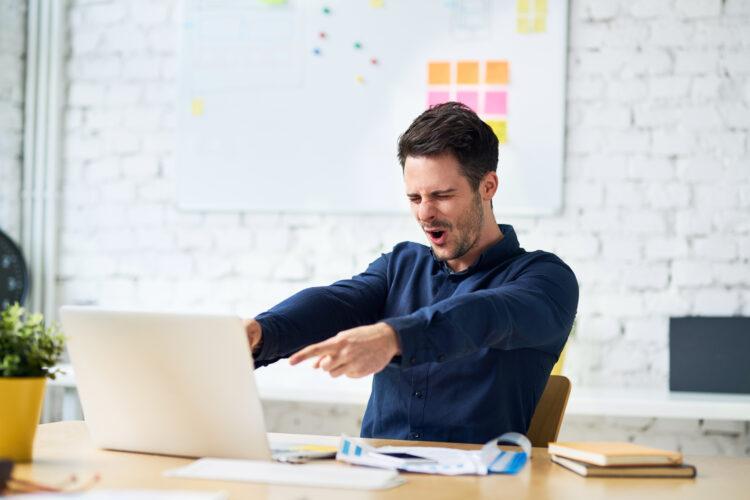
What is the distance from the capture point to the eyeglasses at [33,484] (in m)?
1.21

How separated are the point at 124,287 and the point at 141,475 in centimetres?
248

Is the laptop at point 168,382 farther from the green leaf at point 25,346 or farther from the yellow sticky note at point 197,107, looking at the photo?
the yellow sticky note at point 197,107

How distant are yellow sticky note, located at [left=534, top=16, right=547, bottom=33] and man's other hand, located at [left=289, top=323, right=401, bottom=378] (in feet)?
7.19

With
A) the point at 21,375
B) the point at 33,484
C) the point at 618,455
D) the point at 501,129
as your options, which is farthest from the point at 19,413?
the point at 501,129

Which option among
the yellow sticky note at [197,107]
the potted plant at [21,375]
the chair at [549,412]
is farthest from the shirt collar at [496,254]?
the yellow sticky note at [197,107]

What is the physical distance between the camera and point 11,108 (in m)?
3.83

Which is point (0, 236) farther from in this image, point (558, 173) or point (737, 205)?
point (737, 205)

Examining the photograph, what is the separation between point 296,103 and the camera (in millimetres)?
3631

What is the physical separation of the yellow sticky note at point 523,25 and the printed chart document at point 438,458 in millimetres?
2091

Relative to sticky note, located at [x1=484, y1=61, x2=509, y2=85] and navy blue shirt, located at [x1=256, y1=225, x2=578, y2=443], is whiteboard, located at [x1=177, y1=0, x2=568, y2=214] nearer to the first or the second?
sticky note, located at [x1=484, y1=61, x2=509, y2=85]

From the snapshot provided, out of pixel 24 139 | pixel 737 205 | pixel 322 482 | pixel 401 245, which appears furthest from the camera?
pixel 24 139

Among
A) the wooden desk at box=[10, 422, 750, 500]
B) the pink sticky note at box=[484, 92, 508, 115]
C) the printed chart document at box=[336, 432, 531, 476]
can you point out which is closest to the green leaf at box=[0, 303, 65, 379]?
the wooden desk at box=[10, 422, 750, 500]

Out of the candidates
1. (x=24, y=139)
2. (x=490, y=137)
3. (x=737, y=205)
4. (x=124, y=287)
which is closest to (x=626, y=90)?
(x=737, y=205)

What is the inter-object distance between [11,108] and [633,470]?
3.08 meters
